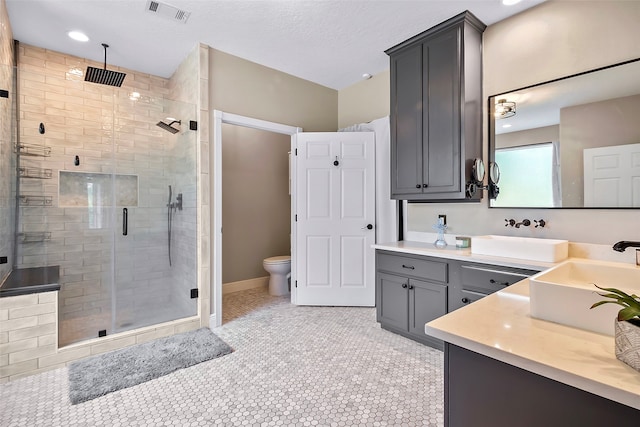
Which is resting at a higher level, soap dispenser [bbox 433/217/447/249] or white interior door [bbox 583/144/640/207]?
white interior door [bbox 583/144/640/207]

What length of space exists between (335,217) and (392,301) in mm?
1198

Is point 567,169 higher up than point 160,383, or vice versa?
point 567,169

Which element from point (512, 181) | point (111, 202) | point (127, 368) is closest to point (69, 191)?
point (111, 202)

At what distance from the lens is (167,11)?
2502mm

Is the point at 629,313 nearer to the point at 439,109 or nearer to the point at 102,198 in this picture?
the point at 439,109

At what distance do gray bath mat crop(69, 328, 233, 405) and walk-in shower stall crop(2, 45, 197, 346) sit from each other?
0.29 m

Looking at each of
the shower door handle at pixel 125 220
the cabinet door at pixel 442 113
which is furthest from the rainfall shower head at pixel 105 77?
the cabinet door at pixel 442 113

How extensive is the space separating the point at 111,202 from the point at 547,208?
3534 mm

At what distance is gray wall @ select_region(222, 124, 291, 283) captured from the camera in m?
4.31

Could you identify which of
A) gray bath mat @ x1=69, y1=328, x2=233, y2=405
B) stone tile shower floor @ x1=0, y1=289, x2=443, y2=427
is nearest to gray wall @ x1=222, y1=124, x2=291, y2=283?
gray bath mat @ x1=69, y1=328, x2=233, y2=405

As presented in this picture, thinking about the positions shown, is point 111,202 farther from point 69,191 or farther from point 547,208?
point 547,208

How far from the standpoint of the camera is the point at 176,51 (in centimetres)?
317

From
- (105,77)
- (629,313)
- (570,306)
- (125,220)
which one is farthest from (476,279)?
(105,77)

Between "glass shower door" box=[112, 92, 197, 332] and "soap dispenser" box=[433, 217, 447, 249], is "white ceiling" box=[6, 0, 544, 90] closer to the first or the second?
"glass shower door" box=[112, 92, 197, 332]
